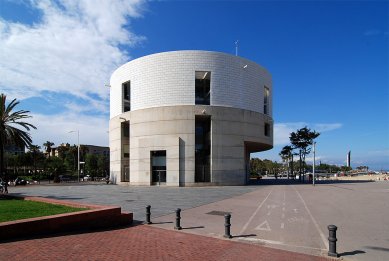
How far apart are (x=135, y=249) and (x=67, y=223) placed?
3.29 metres

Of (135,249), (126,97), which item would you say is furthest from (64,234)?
(126,97)

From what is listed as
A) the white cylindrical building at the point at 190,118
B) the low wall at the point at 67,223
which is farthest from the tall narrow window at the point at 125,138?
the low wall at the point at 67,223

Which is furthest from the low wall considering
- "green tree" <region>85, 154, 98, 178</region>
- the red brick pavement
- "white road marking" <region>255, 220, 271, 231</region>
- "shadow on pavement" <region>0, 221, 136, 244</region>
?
"green tree" <region>85, 154, 98, 178</region>

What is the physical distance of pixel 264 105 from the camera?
51375 mm

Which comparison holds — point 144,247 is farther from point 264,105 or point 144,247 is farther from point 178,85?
point 264,105

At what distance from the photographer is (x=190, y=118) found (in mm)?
41344

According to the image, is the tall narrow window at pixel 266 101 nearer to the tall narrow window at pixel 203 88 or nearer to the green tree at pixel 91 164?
the tall narrow window at pixel 203 88

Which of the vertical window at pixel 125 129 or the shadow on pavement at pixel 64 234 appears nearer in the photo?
the shadow on pavement at pixel 64 234

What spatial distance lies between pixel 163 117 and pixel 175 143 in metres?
4.02

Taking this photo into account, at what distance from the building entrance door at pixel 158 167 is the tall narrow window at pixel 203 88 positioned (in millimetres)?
9006

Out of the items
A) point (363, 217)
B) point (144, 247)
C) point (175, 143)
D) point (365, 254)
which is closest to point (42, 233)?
point (144, 247)

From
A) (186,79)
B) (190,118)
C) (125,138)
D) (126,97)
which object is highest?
(186,79)

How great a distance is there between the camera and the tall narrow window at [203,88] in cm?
4347

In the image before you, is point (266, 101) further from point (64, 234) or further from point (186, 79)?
point (64, 234)
